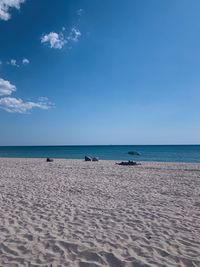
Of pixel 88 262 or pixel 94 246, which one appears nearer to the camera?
pixel 88 262

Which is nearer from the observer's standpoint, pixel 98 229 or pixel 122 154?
pixel 98 229

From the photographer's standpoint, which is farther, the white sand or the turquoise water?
the turquoise water

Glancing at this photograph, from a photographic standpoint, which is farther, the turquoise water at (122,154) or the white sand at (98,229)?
the turquoise water at (122,154)

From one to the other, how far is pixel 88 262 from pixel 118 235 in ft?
4.13

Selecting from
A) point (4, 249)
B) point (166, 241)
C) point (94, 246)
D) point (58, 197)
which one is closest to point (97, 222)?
point (94, 246)

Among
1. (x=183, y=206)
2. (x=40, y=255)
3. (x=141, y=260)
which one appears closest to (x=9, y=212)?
(x=40, y=255)

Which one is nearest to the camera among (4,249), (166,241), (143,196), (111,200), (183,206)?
(4,249)

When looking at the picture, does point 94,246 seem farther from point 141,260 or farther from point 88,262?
point 141,260

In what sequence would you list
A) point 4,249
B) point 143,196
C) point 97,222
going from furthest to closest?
point 143,196 → point 97,222 → point 4,249

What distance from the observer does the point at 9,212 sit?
272 inches

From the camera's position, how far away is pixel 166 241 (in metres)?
5.04

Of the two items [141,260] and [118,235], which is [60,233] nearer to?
[118,235]

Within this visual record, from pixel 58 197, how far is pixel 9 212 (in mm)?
2236

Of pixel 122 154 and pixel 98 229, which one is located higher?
pixel 98 229
